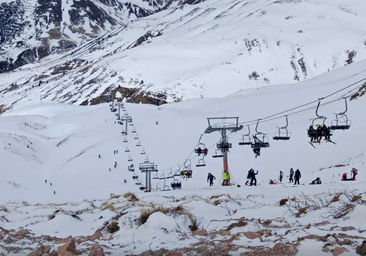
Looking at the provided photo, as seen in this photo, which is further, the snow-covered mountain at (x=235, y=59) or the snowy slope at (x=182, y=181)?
the snow-covered mountain at (x=235, y=59)

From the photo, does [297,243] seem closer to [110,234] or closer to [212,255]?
→ [212,255]

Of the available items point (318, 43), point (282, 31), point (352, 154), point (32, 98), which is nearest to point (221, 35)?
point (282, 31)

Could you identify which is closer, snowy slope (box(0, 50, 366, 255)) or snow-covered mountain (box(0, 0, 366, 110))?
snowy slope (box(0, 50, 366, 255))

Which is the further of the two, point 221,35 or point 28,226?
point 221,35

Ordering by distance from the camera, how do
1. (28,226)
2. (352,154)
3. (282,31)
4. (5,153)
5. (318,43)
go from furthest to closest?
(282,31), (318,43), (5,153), (352,154), (28,226)

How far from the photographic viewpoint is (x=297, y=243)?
5785mm

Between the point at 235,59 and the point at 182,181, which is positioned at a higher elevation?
the point at 235,59

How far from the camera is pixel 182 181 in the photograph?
35875mm

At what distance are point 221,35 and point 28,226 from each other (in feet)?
492

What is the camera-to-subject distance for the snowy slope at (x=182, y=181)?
24.4ft

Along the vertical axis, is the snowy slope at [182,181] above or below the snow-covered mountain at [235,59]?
below

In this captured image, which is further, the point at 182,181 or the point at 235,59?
the point at 235,59

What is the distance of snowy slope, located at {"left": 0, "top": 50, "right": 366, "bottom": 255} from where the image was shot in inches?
293

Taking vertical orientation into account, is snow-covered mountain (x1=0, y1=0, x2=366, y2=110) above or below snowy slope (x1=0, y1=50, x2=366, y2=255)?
above
